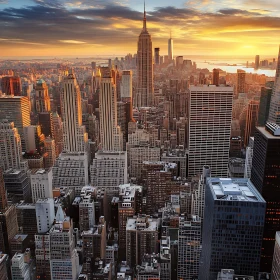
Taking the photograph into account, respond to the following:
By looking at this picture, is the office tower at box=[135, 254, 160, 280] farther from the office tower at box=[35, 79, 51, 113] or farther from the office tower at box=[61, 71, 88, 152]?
the office tower at box=[35, 79, 51, 113]

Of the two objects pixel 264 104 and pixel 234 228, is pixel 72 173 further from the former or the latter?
pixel 234 228

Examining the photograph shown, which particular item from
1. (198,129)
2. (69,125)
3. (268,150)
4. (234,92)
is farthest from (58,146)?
(268,150)

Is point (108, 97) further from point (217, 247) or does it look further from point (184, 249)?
point (217, 247)

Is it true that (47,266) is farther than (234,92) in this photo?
No

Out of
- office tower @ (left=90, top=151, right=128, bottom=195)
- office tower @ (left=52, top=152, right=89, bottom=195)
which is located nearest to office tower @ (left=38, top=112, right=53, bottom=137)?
office tower @ (left=52, top=152, right=89, bottom=195)

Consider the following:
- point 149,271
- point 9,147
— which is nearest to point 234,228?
point 149,271

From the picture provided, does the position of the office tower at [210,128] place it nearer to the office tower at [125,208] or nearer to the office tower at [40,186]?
the office tower at [125,208]

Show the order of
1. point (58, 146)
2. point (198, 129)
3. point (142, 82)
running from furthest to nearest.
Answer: point (142, 82), point (58, 146), point (198, 129)

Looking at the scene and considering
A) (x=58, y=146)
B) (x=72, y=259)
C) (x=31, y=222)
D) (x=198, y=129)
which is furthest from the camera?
(x=58, y=146)
